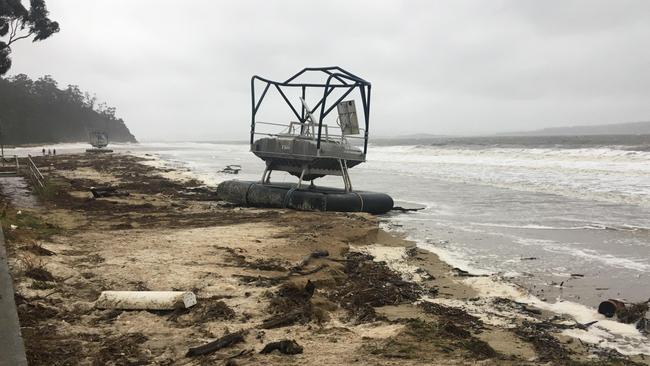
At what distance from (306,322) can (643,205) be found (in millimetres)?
14091

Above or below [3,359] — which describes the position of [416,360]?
below

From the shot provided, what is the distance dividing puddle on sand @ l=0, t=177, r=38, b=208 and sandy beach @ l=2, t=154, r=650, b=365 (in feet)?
10.4

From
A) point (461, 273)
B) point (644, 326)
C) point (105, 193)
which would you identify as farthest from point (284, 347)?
point (105, 193)

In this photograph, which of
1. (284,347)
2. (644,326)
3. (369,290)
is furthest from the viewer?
(369,290)

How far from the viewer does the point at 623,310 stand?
577 centimetres

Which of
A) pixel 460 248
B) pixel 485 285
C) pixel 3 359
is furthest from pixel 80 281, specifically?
pixel 460 248

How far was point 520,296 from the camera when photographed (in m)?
6.68

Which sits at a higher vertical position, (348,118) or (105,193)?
(348,118)

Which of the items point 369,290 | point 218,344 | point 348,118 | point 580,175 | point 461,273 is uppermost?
point 348,118

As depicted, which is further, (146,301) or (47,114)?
(47,114)

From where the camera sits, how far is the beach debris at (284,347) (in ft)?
14.2

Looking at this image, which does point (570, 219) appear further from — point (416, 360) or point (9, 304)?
point (9, 304)

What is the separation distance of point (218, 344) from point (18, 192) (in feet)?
48.7

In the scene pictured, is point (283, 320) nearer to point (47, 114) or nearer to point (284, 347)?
point (284, 347)
